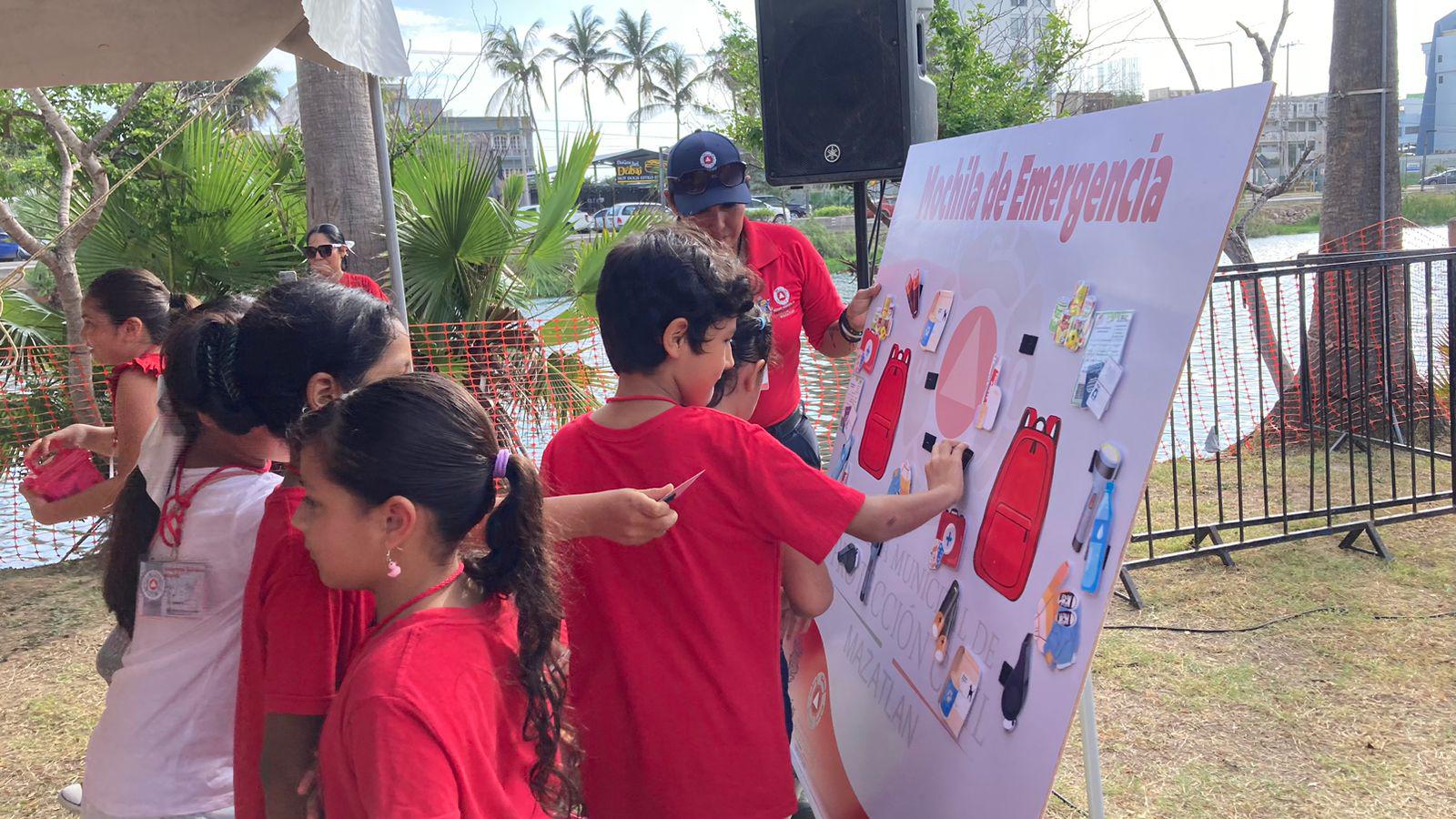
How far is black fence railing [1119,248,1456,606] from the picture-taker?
15.8ft

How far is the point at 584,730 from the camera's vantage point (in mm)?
1762

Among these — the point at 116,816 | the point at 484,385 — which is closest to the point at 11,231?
the point at 484,385

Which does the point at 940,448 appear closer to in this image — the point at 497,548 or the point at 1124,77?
the point at 497,548

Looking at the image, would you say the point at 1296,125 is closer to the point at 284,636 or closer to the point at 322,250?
the point at 322,250

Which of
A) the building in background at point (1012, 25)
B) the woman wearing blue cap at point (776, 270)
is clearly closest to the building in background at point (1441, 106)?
the building in background at point (1012, 25)

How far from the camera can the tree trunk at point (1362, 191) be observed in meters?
6.93

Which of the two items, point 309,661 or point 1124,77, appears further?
point 1124,77

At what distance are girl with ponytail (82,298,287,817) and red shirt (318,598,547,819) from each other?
0.43 metres

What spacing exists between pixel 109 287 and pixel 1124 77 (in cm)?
1186

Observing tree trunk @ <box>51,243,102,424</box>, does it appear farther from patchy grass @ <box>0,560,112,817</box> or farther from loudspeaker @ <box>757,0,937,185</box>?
loudspeaker @ <box>757,0,937,185</box>

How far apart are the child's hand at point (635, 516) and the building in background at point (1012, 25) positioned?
37.9 ft

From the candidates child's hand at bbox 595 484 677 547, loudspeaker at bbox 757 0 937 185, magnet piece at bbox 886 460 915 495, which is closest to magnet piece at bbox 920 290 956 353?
magnet piece at bbox 886 460 915 495

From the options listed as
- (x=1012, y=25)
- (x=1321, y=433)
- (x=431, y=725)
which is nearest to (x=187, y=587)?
(x=431, y=725)

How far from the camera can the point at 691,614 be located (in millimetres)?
1686
